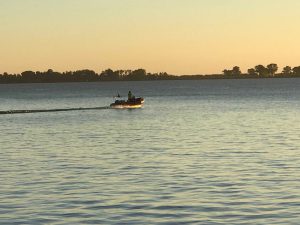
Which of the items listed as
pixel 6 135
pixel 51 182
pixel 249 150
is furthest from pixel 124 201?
pixel 6 135

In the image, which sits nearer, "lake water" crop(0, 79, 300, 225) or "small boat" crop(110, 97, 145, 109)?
"lake water" crop(0, 79, 300, 225)

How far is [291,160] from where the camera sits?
40.2 m

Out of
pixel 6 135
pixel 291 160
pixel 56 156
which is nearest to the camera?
pixel 291 160

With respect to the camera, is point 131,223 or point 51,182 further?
point 51,182

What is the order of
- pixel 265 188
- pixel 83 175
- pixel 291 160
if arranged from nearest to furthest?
1. pixel 265 188
2. pixel 83 175
3. pixel 291 160

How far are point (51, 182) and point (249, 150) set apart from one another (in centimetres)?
1831

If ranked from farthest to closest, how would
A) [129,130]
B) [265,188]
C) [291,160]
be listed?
1. [129,130]
2. [291,160]
3. [265,188]

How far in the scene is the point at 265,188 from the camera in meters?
30.0

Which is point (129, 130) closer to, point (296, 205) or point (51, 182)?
point (51, 182)

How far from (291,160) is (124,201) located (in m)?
15.6

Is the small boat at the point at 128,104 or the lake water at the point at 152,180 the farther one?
the small boat at the point at 128,104

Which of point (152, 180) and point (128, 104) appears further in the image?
point (128, 104)

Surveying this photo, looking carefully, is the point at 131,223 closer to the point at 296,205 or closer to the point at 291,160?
the point at 296,205

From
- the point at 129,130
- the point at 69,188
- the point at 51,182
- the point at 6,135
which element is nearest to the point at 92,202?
the point at 69,188
